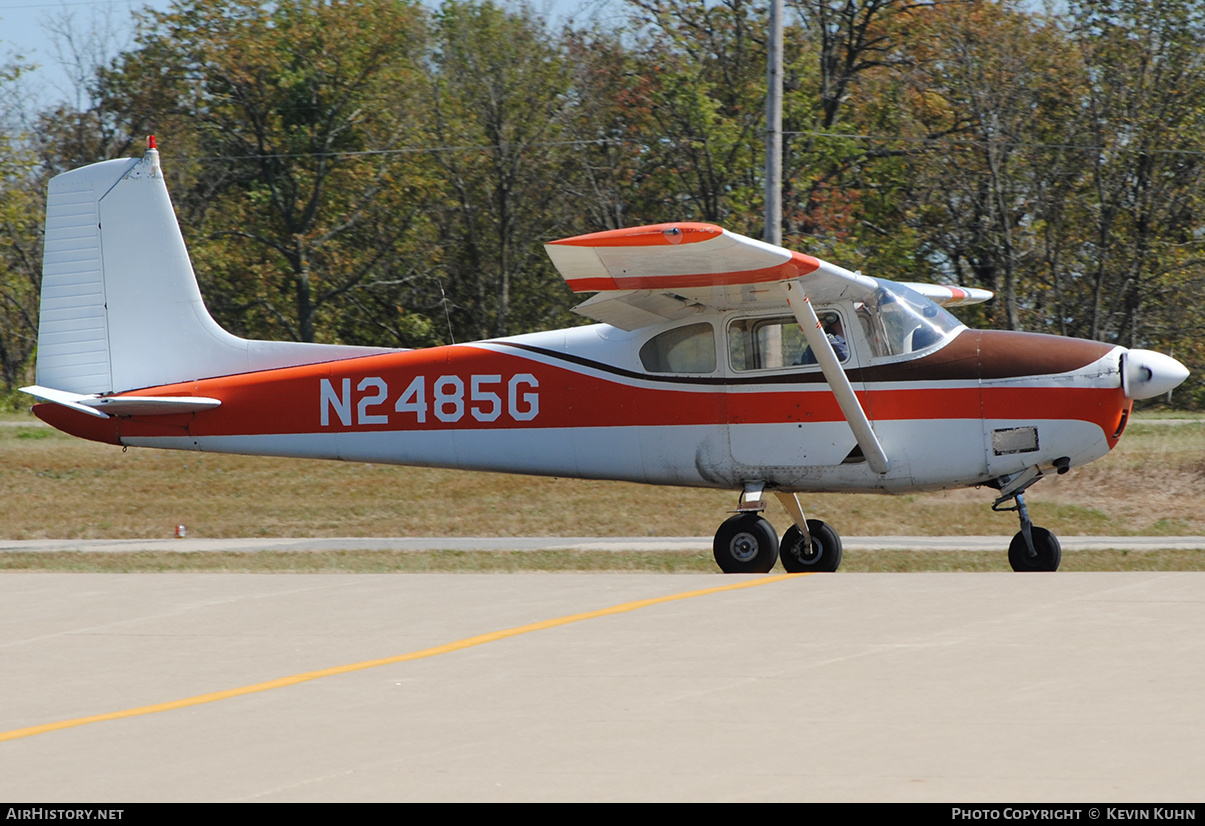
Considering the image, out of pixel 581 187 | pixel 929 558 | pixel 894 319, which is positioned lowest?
pixel 929 558

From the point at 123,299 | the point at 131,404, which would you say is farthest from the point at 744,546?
the point at 123,299

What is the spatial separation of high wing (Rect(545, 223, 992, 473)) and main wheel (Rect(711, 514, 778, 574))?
1016 mm

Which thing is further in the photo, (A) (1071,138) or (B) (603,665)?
(A) (1071,138)

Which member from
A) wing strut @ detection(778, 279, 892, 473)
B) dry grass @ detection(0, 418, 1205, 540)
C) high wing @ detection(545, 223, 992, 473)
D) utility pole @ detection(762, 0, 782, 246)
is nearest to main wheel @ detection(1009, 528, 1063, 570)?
high wing @ detection(545, 223, 992, 473)

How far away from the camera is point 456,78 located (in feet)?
97.6

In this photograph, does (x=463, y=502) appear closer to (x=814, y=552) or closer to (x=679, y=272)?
(x=814, y=552)

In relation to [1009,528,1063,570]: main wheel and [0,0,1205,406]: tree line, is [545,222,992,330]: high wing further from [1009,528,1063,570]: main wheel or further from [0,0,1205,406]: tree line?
[0,0,1205,406]: tree line

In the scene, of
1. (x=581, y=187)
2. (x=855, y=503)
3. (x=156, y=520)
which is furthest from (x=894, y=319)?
(x=581, y=187)

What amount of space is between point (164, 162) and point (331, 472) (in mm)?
17357

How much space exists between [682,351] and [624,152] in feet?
64.4

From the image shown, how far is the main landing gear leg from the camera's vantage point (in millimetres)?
10219

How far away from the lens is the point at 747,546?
10586 mm
